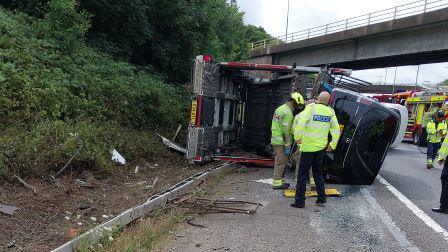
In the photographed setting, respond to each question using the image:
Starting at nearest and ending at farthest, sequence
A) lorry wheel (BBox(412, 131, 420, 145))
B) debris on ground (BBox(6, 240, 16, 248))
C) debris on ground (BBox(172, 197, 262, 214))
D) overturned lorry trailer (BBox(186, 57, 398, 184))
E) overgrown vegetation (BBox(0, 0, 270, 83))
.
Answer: debris on ground (BBox(6, 240, 16, 248)), debris on ground (BBox(172, 197, 262, 214)), overturned lorry trailer (BBox(186, 57, 398, 184)), overgrown vegetation (BBox(0, 0, 270, 83)), lorry wheel (BBox(412, 131, 420, 145))

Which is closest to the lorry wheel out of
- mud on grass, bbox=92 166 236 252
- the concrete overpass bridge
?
the concrete overpass bridge

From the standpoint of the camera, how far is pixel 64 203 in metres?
5.58

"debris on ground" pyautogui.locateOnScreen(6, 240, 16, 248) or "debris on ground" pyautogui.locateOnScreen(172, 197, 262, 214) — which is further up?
"debris on ground" pyautogui.locateOnScreen(6, 240, 16, 248)

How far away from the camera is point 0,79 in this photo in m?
6.77

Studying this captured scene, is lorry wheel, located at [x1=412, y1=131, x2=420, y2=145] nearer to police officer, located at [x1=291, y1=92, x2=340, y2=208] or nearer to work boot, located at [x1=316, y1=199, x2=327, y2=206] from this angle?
police officer, located at [x1=291, y1=92, x2=340, y2=208]

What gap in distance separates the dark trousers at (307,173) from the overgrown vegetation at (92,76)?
3265 millimetres

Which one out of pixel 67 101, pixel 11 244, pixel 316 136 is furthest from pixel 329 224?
pixel 67 101

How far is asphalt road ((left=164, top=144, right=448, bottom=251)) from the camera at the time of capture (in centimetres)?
479

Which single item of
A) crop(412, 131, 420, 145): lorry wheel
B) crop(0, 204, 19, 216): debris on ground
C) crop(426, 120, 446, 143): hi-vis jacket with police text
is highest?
crop(426, 120, 446, 143): hi-vis jacket with police text

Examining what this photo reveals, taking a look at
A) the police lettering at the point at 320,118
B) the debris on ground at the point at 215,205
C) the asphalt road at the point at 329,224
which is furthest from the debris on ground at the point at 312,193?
the police lettering at the point at 320,118

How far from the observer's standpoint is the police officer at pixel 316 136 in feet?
22.0

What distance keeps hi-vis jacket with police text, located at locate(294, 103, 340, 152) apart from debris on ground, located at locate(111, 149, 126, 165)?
135 inches

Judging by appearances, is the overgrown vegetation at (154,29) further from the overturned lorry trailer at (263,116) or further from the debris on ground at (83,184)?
the debris on ground at (83,184)

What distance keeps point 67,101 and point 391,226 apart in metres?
5.92
